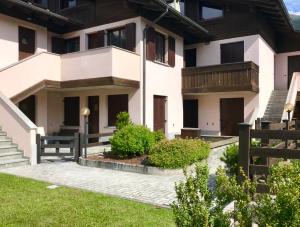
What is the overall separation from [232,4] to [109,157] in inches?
471

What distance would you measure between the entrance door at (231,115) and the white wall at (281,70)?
5073 millimetres

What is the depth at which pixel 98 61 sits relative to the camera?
544 inches

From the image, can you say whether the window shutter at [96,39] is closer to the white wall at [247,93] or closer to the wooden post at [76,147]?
the wooden post at [76,147]

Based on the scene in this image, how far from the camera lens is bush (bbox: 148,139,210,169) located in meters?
9.55

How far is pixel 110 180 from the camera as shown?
28.3ft

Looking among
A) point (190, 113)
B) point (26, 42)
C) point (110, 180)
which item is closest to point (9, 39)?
point (26, 42)

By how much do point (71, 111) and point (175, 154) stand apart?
1011 centimetres

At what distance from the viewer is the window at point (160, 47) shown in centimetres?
1622

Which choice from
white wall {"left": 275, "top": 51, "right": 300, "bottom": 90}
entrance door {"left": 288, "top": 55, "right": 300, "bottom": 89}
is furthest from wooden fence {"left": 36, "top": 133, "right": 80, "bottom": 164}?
entrance door {"left": 288, "top": 55, "right": 300, "bottom": 89}

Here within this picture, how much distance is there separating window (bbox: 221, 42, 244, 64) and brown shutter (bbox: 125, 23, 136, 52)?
6.66m

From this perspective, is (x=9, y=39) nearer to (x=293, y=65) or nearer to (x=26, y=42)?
(x=26, y=42)

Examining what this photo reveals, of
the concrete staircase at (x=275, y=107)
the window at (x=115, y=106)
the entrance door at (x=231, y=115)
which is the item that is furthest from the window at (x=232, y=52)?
the window at (x=115, y=106)

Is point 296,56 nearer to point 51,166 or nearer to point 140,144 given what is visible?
point 140,144

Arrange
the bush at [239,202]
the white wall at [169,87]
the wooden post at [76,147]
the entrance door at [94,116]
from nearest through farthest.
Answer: the bush at [239,202], the wooden post at [76,147], the white wall at [169,87], the entrance door at [94,116]
